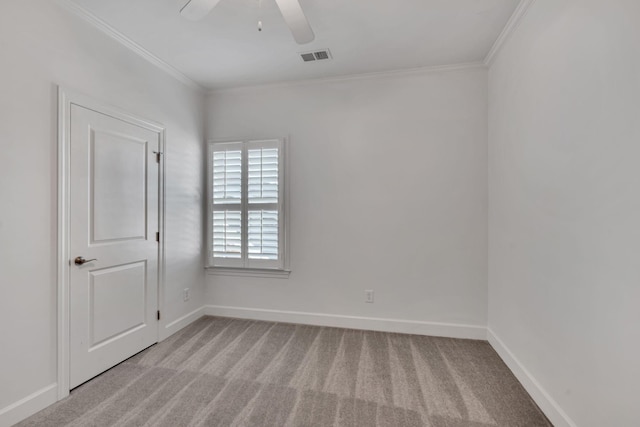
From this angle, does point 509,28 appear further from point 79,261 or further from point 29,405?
point 29,405

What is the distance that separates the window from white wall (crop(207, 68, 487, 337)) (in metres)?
0.17

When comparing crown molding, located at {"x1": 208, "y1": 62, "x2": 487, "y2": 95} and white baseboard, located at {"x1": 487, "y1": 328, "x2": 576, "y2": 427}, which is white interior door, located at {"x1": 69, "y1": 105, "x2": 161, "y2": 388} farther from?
white baseboard, located at {"x1": 487, "y1": 328, "x2": 576, "y2": 427}

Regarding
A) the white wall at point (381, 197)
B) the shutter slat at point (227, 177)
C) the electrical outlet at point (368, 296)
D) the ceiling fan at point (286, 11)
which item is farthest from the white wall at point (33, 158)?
the electrical outlet at point (368, 296)

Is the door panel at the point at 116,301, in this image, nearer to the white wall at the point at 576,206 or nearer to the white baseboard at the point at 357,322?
the white baseboard at the point at 357,322

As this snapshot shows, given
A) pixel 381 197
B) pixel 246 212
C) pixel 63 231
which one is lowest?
pixel 63 231

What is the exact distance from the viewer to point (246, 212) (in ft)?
11.2

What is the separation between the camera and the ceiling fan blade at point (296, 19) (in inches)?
61.0

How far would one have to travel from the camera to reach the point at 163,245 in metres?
2.92

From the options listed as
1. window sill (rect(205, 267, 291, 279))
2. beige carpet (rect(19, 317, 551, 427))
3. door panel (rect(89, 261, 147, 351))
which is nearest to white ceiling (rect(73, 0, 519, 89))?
door panel (rect(89, 261, 147, 351))

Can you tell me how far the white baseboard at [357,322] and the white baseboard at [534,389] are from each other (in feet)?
1.03

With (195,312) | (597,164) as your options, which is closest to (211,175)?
(195,312)

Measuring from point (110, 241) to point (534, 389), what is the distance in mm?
3361

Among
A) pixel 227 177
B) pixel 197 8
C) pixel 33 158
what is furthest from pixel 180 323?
pixel 197 8

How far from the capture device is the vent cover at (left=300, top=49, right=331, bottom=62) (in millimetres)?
2686
